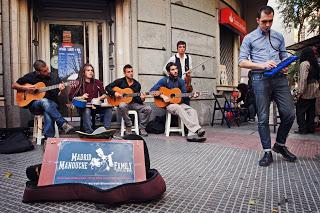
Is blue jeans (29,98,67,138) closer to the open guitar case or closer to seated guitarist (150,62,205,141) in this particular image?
seated guitarist (150,62,205,141)

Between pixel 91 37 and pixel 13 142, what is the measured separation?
157 inches

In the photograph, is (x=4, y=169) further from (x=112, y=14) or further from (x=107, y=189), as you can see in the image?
(x=112, y=14)

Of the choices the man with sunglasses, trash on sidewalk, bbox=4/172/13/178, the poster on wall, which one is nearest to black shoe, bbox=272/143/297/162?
the man with sunglasses

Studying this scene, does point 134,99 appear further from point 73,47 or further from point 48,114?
point 73,47

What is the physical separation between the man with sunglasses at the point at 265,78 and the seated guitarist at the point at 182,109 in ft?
6.87

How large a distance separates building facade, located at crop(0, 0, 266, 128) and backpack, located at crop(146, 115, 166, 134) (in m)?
1.04

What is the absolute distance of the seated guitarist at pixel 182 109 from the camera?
6.16 metres

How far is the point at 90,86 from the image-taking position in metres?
6.31

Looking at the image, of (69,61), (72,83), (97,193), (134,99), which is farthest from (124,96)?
(97,193)

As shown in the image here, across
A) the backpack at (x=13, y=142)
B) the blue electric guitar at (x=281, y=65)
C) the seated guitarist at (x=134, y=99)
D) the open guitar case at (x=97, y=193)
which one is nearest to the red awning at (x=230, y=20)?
the seated guitarist at (x=134, y=99)

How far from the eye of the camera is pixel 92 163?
2.62 metres

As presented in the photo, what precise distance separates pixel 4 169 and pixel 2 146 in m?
1.31

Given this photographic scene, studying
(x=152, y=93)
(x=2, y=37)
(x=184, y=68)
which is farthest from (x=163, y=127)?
(x=2, y=37)

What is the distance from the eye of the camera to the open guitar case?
248cm
